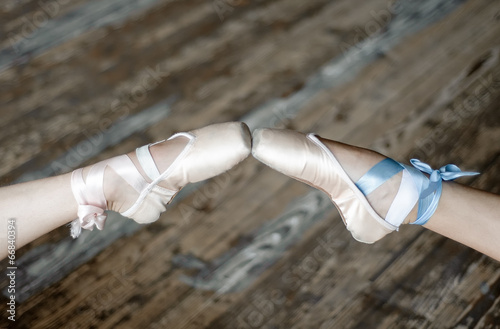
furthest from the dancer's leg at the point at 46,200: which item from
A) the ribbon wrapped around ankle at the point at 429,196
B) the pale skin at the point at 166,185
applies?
the ribbon wrapped around ankle at the point at 429,196

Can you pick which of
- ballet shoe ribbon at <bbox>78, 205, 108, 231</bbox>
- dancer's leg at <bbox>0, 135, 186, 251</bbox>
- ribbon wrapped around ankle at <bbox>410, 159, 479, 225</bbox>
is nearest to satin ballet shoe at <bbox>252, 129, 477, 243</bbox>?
ribbon wrapped around ankle at <bbox>410, 159, 479, 225</bbox>

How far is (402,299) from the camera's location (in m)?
1.05

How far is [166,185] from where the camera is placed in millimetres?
816

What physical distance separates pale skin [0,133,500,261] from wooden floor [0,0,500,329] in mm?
280

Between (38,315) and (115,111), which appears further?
(115,111)

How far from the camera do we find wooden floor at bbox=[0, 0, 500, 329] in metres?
1.03

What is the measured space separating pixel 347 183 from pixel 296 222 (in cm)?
33

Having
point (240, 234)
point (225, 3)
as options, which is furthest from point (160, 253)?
point (225, 3)

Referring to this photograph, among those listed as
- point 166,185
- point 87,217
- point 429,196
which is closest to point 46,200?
point 87,217

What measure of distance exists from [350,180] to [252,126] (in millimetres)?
428

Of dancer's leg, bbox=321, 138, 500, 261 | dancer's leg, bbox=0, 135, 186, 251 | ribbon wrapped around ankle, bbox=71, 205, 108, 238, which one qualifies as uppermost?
dancer's leg, bbox=0, 135, 186, 251

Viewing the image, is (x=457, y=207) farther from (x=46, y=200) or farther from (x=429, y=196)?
(x=46, y=200)

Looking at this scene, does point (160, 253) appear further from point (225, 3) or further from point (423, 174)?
point (225, 3)

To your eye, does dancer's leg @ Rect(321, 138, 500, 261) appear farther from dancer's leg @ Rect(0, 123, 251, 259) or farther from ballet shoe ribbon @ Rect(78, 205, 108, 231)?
ballet shoe ribbon @ Rect(78, 205, 108, 231)
